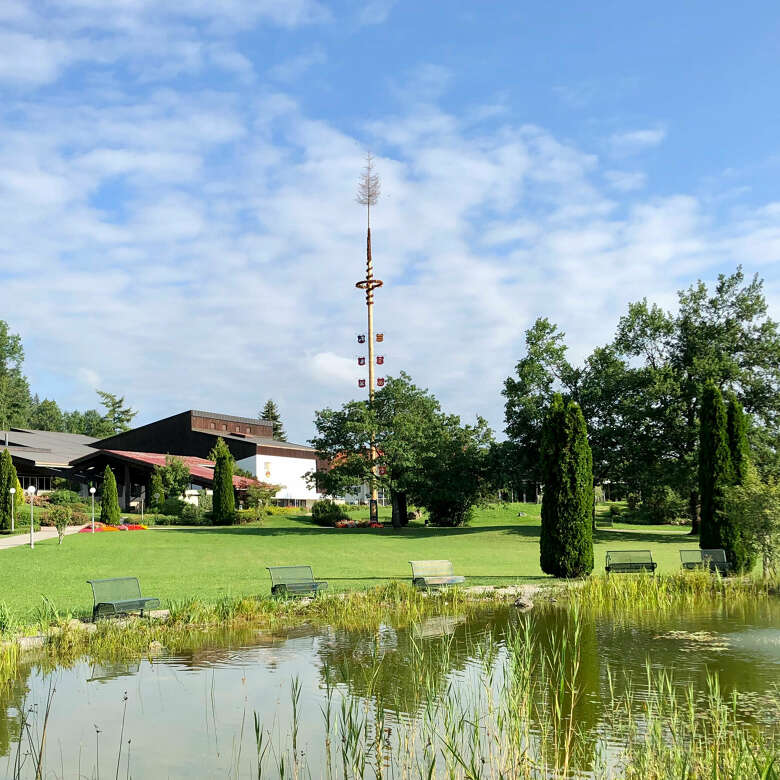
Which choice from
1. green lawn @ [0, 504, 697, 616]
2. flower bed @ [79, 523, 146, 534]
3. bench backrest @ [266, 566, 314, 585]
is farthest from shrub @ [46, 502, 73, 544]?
bench backrest @ [266, 566, 314, 585]

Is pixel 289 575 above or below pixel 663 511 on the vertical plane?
above

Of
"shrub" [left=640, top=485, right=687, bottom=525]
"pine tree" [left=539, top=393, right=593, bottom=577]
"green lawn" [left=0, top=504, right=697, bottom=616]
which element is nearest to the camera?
"green lawn" [left=0, top=504, right=697, bottom=616]

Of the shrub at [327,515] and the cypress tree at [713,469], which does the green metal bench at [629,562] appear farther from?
the shrub at [327,515]

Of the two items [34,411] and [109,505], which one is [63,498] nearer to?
[109,505]

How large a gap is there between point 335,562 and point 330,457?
18.5 metres

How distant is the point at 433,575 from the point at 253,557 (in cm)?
1126

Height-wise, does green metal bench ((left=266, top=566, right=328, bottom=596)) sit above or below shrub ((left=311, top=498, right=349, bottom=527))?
→ above

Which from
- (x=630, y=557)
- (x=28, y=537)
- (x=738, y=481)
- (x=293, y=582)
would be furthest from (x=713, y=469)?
(x=28, y=537)

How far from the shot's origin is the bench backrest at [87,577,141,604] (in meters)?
12.2

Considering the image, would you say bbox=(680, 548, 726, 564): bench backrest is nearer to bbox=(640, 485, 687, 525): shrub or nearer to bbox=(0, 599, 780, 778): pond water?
bbox=(0, 599, 780, 778): pond water

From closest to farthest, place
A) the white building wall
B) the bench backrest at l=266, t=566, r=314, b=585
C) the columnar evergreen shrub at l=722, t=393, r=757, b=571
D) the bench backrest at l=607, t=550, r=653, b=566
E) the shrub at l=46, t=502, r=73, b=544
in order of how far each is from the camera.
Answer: the bench backrest at l=266, t=566, r=314, b=585 → the bench backrest at l=607, t=550, r=653, b=566 → the columnar evergreen shrub at l=722, t=393, r=757, b=571 → the shrub at l=46, t=502, r=73, b=544 → the white building wall

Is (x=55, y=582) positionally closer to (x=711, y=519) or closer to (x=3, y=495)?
(x=711, y=519)

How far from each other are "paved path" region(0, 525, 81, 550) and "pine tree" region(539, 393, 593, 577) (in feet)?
67.0

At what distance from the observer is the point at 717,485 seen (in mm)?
21438
